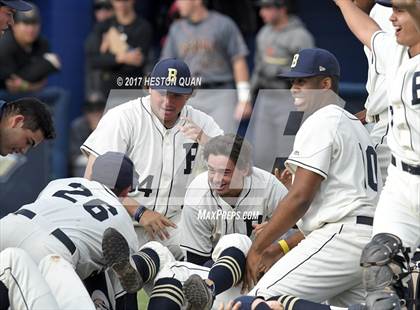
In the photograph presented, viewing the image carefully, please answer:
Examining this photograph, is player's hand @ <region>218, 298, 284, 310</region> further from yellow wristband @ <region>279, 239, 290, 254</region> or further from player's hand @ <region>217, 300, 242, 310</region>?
yellow wristband @ <region>279, 239, 290, 254</region>

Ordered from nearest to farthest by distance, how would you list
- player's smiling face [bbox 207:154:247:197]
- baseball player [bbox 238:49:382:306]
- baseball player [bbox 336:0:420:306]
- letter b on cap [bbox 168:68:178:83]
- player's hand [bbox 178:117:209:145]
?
baseball player [bbox 336:0:420:306]
baseball player [bbox 238:49:382:306]
player's smiling face [bbox 207:154:247:197]
letter b on cap [bbox 168:68:178:83]
player's hand [bbox 178:117:209:145]

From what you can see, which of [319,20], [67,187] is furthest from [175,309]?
[319,20]

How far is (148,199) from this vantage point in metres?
8.91

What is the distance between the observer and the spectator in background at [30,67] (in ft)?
46.0

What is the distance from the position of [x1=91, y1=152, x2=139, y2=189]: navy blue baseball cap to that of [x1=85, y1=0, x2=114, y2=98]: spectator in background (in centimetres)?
618

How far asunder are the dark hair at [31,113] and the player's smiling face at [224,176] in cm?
107

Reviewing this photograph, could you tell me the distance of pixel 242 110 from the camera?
12195 millimetres

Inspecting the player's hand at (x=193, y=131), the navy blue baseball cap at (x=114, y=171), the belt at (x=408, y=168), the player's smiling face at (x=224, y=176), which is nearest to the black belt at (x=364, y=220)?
the belt at (x=408, y=168)

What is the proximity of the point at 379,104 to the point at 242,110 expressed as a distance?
3.86 meters

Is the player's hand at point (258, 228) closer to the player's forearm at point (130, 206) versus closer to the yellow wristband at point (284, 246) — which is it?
the yellow wristband at point (284, 246)

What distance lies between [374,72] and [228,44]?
18.2ft

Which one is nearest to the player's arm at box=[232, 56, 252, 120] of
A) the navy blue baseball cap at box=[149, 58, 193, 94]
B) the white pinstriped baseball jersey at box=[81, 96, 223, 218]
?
the white pinstriped baseball jersey at box=[81, 96, 223, 218]

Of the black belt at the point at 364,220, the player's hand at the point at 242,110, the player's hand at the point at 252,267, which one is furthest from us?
the player's hand at the point at 242,110

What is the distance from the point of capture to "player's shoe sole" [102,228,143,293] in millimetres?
7164
